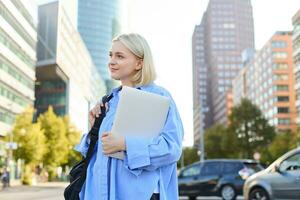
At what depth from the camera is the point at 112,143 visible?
2.07m

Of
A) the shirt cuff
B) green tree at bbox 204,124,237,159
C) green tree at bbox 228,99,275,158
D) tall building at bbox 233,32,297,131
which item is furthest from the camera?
tall building at bbox 233,32,297,131

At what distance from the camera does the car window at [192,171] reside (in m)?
17.1

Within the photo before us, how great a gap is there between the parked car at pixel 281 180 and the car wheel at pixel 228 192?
526 cm

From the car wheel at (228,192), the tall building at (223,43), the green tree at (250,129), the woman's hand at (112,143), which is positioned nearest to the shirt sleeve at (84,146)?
the woman's hand at (112,143)

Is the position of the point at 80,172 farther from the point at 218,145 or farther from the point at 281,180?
the point at 218,145

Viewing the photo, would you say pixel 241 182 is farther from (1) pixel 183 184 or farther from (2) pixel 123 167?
(2) pixel 123 167

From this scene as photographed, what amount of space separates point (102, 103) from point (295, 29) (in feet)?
261

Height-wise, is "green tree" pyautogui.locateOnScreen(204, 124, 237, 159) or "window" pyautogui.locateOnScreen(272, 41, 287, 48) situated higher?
"window" pyautogui.locateOnScreen(272, 41, 287, 48)

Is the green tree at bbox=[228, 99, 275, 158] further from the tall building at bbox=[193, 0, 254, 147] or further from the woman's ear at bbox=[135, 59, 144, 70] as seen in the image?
the tall building at bbox=[193, 0, 254, 147]

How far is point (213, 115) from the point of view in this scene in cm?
18262

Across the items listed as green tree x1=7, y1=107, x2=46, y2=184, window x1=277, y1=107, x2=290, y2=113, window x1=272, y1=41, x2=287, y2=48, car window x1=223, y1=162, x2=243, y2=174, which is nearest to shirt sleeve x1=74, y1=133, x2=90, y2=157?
car window x1=223, y1=162, x2=243, y2=174

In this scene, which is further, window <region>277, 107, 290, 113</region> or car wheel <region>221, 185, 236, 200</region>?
window <region>277, 107, 290, 113</region>

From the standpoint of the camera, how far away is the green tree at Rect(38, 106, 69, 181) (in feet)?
149

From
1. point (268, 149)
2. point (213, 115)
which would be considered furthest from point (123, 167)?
point (213, 115)
